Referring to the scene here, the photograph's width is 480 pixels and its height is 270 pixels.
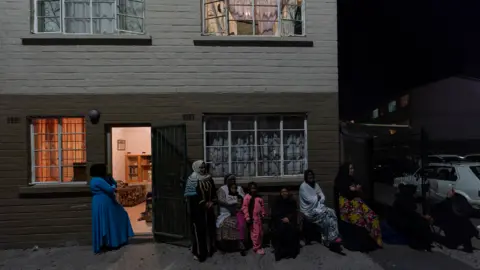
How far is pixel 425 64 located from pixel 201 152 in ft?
28.4

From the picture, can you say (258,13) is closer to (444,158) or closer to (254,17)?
(254,17)

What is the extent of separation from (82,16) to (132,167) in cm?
401

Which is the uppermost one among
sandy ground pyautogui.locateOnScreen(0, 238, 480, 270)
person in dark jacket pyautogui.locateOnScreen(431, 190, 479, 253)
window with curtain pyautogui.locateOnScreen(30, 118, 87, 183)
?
window with curtain pyautogui.locateOnScreen(30, 118, 87, 183)

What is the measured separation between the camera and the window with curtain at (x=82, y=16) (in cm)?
773

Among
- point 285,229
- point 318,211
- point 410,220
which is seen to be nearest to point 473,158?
point 410,220

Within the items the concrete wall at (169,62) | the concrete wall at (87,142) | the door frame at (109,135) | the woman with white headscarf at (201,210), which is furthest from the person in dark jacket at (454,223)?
the door frame at (109,135)

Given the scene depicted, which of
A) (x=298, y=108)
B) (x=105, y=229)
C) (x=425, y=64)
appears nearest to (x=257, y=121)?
(x=298, y=108)

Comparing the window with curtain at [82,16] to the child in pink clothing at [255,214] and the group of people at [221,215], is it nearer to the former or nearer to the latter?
the group of people at [221,215]

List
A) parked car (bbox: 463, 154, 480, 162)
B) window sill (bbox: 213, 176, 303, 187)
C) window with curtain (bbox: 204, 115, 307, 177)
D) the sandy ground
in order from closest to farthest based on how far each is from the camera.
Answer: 1. the sandy ground
2. window sill (bbox: 213, 176, 303, 187)
3. window with curtain (bbox: 204, 115, 307, 177)
4. parked car (bbox: 463, 154, 480, 162)

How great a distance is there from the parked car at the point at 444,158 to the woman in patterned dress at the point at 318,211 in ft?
14.3

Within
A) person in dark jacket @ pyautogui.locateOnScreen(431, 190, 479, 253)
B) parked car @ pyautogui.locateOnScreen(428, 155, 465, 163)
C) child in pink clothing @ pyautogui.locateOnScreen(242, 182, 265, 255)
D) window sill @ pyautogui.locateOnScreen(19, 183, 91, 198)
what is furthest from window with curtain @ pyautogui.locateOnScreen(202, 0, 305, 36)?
parked car @ pyautogui.locateOnScreen(428, 155, 465, 163)

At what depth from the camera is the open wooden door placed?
7418mm

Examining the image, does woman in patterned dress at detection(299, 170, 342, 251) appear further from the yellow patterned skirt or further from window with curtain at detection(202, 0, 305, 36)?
window with curtain at detection(202, 0, 305, 36)

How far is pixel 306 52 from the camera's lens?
8.05m
